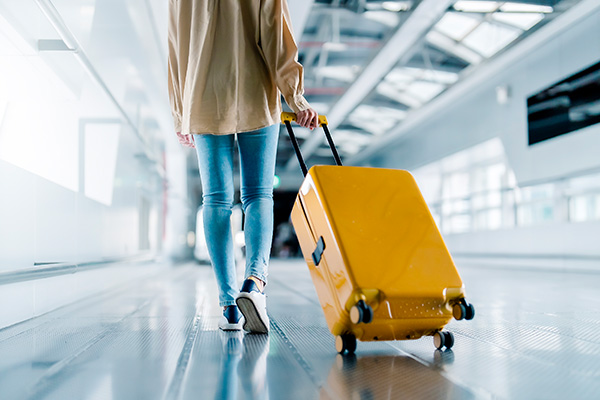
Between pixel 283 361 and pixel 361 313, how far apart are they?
10.5 inches

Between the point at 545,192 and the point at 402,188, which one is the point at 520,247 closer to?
the point at 545,192

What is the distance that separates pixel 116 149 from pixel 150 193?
2.60 metres

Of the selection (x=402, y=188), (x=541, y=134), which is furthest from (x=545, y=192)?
(x=402, y=188)

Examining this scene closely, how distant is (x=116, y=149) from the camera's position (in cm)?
402

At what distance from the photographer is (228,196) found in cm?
182

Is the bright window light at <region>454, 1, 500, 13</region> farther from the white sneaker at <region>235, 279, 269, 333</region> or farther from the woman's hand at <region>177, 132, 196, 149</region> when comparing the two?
the white sneaker at <region>235, 279, 269, 333</region>

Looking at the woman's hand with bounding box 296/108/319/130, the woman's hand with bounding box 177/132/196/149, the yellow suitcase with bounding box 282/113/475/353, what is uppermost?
the woman's hand with bounding box 296/108/319/130

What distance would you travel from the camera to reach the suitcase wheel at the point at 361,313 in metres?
1.19

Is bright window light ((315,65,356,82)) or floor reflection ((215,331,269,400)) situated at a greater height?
bright window light ((315,65,356,82))

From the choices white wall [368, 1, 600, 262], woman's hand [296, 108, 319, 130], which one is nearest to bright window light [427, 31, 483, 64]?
white wall [368, 1, 600, 262]

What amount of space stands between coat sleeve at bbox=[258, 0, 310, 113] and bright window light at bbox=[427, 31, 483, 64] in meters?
7.20

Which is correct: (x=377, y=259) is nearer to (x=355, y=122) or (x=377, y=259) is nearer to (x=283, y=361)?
(x=283, y=361)

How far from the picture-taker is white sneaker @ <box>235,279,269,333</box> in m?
1.60

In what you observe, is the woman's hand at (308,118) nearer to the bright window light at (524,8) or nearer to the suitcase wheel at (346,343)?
the suitcase wheel at (346,343)
